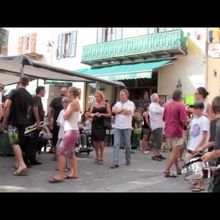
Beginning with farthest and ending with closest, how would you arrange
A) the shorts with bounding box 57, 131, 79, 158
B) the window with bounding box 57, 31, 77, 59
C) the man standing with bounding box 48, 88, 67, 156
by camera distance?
the window with bounding box 57, 31, 77, 59 < the man standing with bounding box 48, 88, 67, 156 < the shorts with bounding box 57, 131, 79, 158

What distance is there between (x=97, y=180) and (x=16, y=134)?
176cm

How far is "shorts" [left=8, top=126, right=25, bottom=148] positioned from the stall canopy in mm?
1846

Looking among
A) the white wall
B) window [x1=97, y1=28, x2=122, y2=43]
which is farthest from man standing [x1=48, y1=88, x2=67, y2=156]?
window [x1=97, y1=28, x2=122, y2=43]

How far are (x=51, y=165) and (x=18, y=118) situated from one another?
169 cm

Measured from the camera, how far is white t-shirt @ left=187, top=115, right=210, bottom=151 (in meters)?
6.61

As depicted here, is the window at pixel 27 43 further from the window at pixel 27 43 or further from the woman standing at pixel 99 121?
the woman standing at pixel 99 121

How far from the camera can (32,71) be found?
40.0 ft

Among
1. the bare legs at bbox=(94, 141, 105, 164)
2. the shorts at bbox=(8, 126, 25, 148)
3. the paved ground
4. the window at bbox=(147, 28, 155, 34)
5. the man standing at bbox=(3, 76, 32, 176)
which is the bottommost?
the paved ground

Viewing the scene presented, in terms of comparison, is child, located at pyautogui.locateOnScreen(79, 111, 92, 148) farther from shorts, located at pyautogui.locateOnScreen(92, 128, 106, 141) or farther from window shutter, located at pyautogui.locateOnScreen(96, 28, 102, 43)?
window shutter, located at pyautogui.locateOnScreen(96, 28, 102, 43)

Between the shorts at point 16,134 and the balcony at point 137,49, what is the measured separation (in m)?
12.0

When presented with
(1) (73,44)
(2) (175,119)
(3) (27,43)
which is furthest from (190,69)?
(3) (27,43)

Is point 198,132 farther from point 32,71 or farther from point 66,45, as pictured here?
→ point 66,45

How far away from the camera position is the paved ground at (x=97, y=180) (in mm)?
6770

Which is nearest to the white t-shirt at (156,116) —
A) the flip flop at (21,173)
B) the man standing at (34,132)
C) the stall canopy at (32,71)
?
the stall canopy at (32,71)
